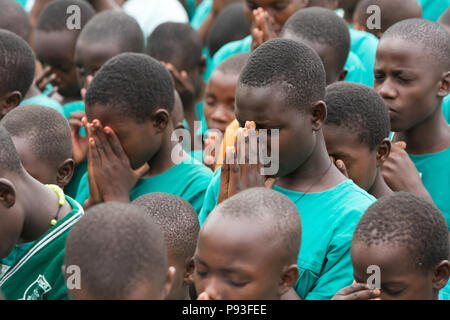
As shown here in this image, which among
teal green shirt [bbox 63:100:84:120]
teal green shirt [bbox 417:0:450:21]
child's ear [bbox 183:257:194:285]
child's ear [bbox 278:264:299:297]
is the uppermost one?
teal green shirt [bbox 417:0:450:21]

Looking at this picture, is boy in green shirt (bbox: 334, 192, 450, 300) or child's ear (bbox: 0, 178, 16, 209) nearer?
boy in green shirt (bbox: 334, 192, 450, 300)

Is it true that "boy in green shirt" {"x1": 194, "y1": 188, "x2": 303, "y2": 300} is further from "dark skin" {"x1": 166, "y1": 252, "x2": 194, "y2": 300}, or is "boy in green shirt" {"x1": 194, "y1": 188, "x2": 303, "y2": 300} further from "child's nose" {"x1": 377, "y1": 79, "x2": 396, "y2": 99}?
"child's nose" {"x1": 377, "y1": 79, "x2": 396, "y2": 99}

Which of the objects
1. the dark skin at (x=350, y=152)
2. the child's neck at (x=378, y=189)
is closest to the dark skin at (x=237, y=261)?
the dark skin at (x=350, y=152)

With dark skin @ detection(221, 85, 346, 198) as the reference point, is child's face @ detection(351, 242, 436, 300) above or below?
below

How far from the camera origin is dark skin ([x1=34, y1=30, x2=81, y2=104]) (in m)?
5.85

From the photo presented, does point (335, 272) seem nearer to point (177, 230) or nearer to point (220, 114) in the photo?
point (177, 230)

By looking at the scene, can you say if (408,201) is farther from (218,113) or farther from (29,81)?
(29,81)

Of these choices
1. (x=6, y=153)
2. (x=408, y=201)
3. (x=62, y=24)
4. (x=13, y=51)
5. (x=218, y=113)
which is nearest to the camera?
(x=408, y=201)

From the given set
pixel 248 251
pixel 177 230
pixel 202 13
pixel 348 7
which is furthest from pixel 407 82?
pixel 202 13

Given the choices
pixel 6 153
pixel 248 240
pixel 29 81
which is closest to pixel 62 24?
pixel 29 81

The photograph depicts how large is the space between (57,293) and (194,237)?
591mm

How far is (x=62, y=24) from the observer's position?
5930 millimetres

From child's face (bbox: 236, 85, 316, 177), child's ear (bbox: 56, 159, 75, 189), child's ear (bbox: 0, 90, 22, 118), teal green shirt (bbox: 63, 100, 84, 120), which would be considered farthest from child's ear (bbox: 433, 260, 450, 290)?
teal green shirt (bbox: 63, 100, 84, 120)

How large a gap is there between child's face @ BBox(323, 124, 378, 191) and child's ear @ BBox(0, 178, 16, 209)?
4.65 feet
